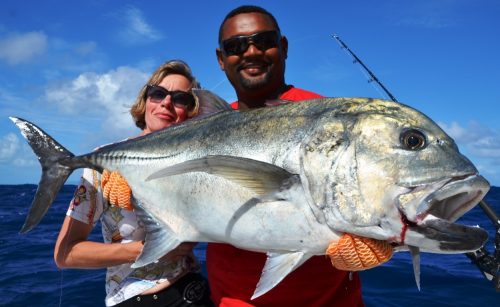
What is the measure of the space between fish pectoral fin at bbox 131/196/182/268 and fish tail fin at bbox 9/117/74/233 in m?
0.87

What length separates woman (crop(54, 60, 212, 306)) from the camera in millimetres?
3121

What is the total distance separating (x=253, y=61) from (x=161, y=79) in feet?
3.42

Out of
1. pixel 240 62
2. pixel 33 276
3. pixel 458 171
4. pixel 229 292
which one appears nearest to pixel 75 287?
pixel 33 276

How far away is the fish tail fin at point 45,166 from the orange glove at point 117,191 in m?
0.37

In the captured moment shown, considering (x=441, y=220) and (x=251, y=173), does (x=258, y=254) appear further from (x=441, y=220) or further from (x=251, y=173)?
(x=441, y=220)

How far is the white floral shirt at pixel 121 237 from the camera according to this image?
3236 mm

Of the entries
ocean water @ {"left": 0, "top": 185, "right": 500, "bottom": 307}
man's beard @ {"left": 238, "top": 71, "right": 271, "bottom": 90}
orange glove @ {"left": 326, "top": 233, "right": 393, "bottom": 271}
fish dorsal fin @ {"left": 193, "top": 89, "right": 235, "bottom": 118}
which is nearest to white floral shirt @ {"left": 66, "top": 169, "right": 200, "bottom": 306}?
fish dorsal fin @ {"left": 193, "top": 89, "right": 235, "bottom": 118}

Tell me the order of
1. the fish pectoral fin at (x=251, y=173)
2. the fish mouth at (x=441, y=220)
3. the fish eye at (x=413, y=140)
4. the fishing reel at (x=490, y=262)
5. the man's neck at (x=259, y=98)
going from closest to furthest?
the fish mouth at (x=441, y=220) → the fish eye at (x=413, y=140) → the fish pectoral fin at (x=251, y=173) → the man's neck at (x=259, y=98) → the fishing reel at (x=490, y=262)

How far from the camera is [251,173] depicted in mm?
2248

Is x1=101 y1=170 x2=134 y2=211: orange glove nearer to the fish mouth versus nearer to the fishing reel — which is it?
the fish mouth

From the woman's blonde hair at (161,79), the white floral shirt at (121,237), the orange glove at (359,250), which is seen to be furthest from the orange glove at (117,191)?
the orange glove at (359,250)

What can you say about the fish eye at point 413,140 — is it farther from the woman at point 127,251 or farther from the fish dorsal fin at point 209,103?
the woman at point 127,251

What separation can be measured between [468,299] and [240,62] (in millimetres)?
5857

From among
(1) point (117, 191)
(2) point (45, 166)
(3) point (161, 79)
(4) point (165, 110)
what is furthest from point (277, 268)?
(3) point (161, 79)
